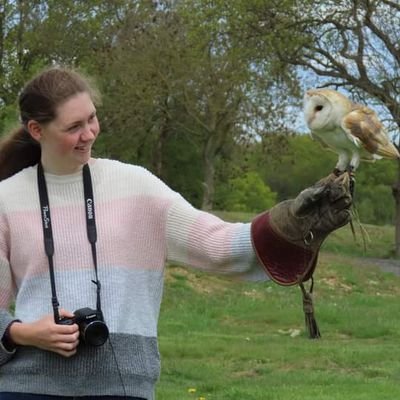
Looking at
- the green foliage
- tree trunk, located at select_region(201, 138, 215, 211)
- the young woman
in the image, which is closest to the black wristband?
the young woman

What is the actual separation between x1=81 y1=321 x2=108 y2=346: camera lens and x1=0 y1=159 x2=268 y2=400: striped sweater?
6cm

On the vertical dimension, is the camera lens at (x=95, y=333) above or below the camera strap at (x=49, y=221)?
below

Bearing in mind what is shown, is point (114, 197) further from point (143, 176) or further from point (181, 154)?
point (181, 154)

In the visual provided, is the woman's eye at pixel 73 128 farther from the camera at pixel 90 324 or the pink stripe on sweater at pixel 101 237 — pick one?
the camera at pixel 90 324

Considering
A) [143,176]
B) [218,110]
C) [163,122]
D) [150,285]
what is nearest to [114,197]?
[143,176]

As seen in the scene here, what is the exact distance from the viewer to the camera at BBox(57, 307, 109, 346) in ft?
8.23

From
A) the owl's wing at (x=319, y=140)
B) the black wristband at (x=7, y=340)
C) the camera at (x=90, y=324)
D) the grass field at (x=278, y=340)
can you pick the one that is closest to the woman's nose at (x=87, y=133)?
the camera at (x=90, y=324)

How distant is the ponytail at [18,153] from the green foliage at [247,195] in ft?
131

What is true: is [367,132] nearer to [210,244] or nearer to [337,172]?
[337,172]

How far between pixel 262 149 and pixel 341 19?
28.6ft

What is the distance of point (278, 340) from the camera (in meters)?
11.0

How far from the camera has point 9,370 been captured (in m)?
2.67

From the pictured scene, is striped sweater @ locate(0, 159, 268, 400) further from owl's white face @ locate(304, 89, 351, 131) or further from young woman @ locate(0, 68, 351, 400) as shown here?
owl's white face @ locate(304, 89, 351, 131)

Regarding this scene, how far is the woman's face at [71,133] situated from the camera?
8.68 ft
